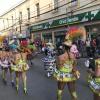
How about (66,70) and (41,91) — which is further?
(41,91)

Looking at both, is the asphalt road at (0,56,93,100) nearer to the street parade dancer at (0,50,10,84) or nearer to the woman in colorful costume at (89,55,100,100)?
the street parade dancer at (0,50,10,84)

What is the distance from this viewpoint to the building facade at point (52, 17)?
2736cm

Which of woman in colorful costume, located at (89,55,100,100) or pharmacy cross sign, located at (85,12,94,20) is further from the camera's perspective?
pharmacy cross sign, located at (85,12,94,20)

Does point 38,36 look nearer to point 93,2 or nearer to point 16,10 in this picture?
point 16,10

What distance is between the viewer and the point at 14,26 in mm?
51750

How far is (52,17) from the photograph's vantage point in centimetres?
3566

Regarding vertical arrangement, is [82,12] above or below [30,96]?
above

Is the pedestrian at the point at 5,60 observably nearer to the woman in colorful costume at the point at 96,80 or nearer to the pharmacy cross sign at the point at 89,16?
the woman in colorful costume at the point at 96,80

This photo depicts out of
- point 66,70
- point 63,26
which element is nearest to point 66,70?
point 66,70

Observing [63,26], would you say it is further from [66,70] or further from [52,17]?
[66,70]

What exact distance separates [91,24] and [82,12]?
1.87m

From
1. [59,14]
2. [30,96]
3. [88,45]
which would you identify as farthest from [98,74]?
[59,14]

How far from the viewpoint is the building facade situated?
2736 cm

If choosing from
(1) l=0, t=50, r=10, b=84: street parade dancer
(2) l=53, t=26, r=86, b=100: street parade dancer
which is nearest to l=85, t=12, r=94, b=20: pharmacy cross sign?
(1) l=0, t=50, r=10, b=84: street parade dancer
